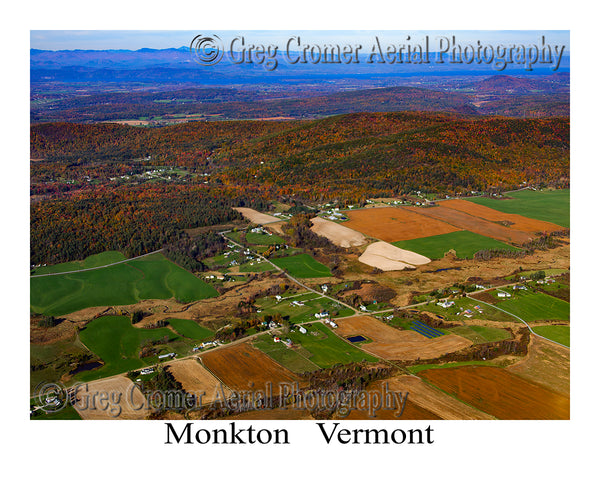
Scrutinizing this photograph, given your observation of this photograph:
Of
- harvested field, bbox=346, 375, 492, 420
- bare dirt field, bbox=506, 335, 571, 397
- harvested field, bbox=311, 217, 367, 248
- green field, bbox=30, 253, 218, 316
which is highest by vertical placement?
harvested field, bbox=311, 217, 367, 248

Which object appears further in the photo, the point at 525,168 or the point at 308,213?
the point at 525,168

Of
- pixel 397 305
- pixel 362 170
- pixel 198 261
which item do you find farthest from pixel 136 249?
pixel 362 170

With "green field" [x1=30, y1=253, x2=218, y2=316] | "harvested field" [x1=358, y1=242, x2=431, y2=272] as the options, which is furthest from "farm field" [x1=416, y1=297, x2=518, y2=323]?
"green field" [x1=30, y1=253, x2=218, y2=316]

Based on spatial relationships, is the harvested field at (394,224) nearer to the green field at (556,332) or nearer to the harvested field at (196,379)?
the green field at (556,332)

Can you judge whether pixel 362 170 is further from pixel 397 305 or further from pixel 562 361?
pixel 562 361

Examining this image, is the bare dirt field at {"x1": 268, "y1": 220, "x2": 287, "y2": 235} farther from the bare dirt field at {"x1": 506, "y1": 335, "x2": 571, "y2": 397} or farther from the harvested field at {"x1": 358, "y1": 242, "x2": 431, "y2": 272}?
the bare dirt field at {"x1": 506, "y1": 335, "x2": 571, "y2": 397}

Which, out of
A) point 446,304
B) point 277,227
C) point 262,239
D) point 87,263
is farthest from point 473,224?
point 87,263
